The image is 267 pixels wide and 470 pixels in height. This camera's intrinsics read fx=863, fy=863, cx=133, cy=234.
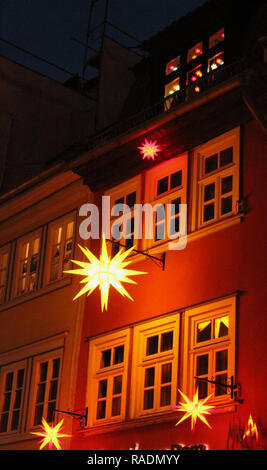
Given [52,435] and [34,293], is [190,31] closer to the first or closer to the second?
[34,293]

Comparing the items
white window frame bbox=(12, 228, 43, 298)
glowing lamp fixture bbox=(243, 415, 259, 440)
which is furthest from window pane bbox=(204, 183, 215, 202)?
white window frame bbox=(12, 228, 43, 298)

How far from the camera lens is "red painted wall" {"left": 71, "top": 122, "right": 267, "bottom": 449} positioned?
43.6ft

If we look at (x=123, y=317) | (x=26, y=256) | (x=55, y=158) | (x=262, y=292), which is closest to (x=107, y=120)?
(x=55, y=158)

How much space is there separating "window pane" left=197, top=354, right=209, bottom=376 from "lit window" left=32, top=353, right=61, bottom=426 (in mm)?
3805

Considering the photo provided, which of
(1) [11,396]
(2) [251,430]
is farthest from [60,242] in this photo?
(2) [251,430]

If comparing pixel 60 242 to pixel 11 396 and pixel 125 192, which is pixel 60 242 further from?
pixel 11 396

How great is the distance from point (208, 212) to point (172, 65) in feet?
13.0

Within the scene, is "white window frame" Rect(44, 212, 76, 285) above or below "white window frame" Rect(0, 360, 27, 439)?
above

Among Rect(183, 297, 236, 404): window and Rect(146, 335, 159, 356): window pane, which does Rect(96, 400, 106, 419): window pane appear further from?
Rect(183, 297, 236, 404): window

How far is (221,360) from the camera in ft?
45.8

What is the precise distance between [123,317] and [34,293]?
331 centimetres

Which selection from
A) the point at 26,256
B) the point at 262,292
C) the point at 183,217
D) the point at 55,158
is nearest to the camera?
the point at 262,292

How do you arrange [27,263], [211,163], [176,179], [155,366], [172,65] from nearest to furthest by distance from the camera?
[155,366] < [211,163] < [176,179] < [172,65] < [27,263]

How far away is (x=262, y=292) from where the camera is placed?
44.7 ft
